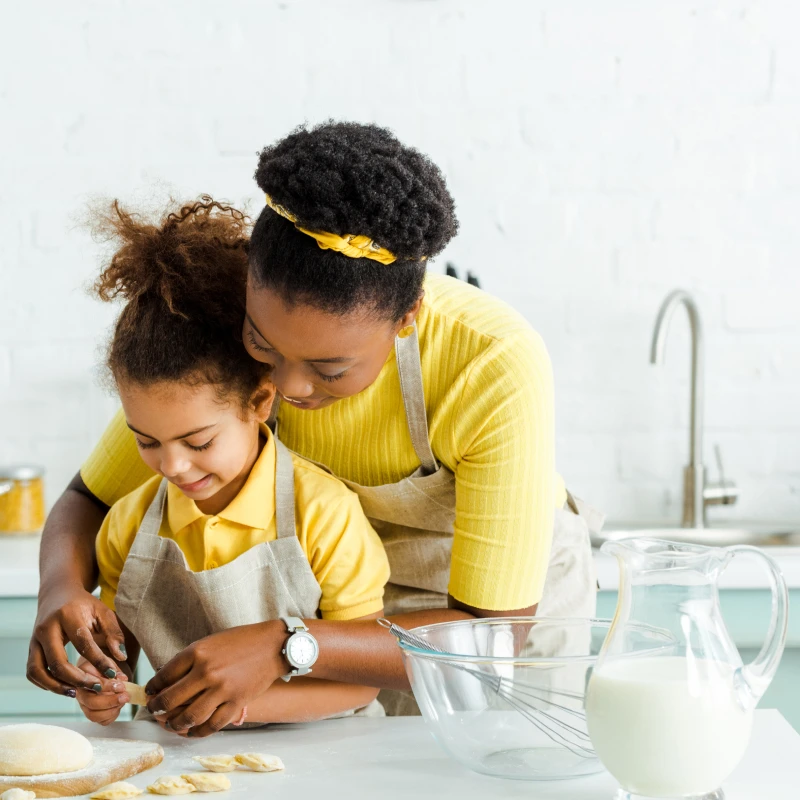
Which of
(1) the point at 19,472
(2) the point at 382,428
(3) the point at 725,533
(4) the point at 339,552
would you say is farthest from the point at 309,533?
(3) the point at 725,533

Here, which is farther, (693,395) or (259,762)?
(693,395)

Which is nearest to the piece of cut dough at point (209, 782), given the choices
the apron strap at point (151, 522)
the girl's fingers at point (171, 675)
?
the girl's fingers at point (171, 675)

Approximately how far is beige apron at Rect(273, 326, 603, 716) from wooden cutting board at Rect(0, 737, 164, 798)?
0.42m

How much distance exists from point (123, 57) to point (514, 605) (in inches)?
65.0

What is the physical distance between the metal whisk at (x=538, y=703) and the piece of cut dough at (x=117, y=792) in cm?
24

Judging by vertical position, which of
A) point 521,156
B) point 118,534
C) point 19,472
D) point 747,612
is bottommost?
point 747,612

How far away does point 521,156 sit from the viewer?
7.44 ft

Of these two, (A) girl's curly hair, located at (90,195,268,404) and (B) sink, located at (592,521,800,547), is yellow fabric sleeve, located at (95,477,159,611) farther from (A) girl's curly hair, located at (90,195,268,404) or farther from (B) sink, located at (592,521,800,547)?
(B) sink, located at (592,521,800,547)

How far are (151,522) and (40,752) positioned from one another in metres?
0.34

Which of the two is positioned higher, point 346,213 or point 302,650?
point 346,213

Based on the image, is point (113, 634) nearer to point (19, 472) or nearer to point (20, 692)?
point (20, 692)

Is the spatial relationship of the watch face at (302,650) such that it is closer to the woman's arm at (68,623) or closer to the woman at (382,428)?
the woman at (382,428)

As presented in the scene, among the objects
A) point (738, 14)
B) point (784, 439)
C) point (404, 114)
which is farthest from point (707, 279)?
point (404, 114)

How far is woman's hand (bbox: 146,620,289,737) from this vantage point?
954mm
